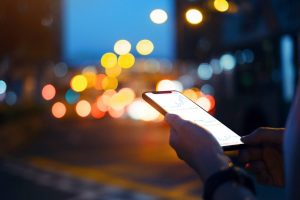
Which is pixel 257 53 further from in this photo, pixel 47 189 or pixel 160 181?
pixel 47 189

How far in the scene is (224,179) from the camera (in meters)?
1.71

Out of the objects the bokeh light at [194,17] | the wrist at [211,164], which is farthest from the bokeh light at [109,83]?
the wrist at [211,164]

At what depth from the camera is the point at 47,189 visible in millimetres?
10297

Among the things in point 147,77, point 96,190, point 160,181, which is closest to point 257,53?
point 160,181

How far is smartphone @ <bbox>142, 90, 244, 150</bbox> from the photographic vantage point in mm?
2375

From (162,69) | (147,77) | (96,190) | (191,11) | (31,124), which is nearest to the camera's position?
(191,11)

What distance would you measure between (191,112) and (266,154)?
363 mm

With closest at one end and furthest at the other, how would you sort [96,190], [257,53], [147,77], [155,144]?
[96,190] → [257,53] → [155,144] → [147,77]

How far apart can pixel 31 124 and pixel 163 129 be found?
492 cm

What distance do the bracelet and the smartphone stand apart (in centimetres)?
55

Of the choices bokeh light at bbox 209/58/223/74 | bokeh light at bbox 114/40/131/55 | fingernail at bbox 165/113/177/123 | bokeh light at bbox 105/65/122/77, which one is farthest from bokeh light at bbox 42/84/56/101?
fingernail at bbox 165/113/177/123

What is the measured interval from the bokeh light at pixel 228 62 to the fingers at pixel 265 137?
1470 cm

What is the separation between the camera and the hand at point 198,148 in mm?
1783

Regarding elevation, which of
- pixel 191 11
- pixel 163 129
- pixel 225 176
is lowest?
pixel 163 129
